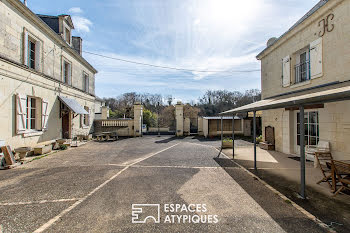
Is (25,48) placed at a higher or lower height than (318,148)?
higher

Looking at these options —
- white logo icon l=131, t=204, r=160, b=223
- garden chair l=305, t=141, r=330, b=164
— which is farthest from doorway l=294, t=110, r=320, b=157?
white logo icon l=131, t=204, r=160, b=223

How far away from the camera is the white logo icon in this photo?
2504 mm

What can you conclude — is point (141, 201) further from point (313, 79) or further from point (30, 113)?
point (30, 113)

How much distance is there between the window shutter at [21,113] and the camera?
6369 millimetres

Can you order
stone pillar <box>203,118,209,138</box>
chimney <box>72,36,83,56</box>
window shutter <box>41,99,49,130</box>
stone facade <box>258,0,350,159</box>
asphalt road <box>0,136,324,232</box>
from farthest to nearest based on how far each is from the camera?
stone pillar <box>203,118,209,138</box>
chimney <box>72,36,83,56</box>
window shutter <box>41,99,49,130</box>
stone facade <box>258,0,350,159</box>
asphalt road <box>0,136,324,232</box>

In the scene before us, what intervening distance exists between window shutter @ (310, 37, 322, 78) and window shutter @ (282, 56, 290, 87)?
120cm

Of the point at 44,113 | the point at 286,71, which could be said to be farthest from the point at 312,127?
the point at 44,113

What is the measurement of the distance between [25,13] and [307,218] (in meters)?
11.5

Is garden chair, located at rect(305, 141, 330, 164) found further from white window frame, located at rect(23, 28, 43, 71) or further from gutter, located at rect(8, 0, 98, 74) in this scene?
gutter, located at rect(8, 0, 98, 74)

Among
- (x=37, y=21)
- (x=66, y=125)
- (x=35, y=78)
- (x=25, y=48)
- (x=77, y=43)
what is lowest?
(x=66, y=125)

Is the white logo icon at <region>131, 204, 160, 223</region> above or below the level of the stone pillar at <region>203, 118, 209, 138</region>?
below

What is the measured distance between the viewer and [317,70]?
18.4 ft

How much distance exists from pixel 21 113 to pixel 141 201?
7010mm

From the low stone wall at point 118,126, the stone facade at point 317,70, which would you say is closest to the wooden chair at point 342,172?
the stone facade at point 317,70
